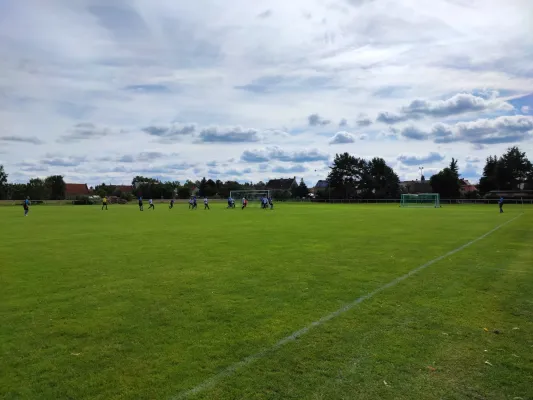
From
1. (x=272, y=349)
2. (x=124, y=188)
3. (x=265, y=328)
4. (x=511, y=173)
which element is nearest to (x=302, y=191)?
(x=511, y=173)

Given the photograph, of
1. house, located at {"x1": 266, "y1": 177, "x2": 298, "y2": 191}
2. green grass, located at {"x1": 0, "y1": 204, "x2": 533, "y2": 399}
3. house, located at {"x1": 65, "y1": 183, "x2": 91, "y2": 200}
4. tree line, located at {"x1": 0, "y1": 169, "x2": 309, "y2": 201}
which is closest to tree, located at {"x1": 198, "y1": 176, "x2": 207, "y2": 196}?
tree line, located at {"x1": 0, "y1": 169, "x2": 309, "y2": 201}

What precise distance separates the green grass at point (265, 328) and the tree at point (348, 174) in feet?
342

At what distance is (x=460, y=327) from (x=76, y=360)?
503 centimetres

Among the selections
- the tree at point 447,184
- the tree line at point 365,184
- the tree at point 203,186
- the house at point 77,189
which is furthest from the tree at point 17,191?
the tree at point 447,184

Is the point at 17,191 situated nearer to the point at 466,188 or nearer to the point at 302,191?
the point at 302,191

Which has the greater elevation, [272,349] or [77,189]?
[77,189]

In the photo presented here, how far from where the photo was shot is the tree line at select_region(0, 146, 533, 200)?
9888 centimetres

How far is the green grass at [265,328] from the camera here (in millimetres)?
4176

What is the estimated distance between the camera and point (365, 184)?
114 metres

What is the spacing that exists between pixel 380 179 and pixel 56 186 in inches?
3702

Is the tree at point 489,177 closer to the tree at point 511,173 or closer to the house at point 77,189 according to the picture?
the tree at point 511,173

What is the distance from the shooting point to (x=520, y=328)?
578 centimetres

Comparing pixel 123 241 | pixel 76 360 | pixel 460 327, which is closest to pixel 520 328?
pixel 460 327

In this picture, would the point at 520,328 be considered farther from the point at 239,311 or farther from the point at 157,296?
the point at 157,296
